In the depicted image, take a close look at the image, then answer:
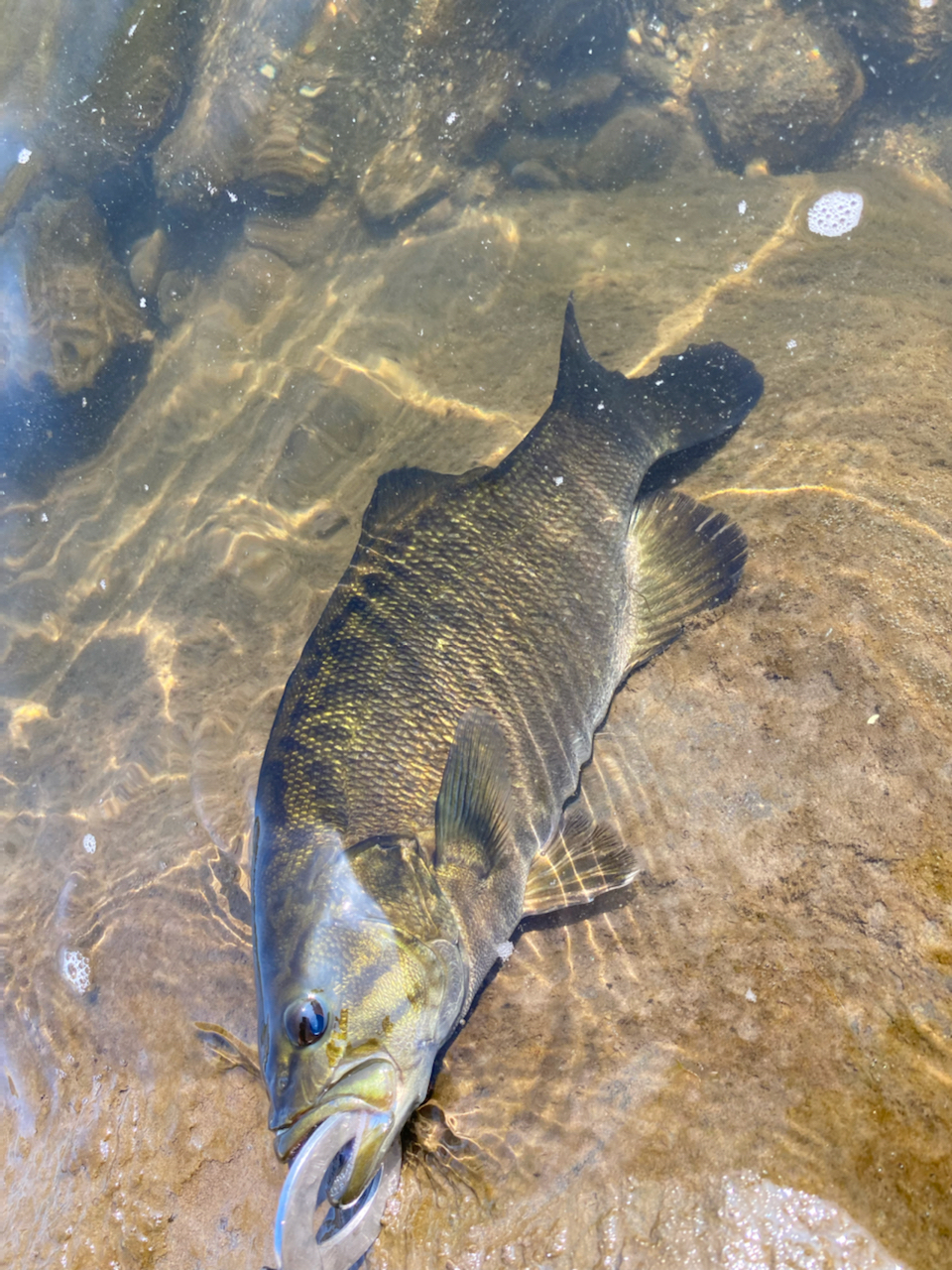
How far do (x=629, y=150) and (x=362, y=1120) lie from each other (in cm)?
601

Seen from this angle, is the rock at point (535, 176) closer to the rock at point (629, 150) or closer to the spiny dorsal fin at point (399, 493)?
the rock at point (629, 150)

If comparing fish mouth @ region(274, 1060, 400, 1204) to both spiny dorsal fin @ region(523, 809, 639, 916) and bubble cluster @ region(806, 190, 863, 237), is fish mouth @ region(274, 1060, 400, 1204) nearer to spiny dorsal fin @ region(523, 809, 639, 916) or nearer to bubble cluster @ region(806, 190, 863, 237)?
spiny dorsal fin @ region(523, 809, 639, 916)

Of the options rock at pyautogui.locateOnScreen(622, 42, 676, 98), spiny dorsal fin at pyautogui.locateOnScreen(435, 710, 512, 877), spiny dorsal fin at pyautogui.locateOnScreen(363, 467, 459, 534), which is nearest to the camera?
spiny dorsal fin at pyautogui.locateOnScreen(435, 710, 512, 877)

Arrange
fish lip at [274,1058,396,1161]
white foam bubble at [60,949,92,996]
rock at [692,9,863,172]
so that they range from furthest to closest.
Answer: rock at [692,9,863,172] < white foam bubble at [60,949,92,996] < fish lip at [274,1058,396,1161]

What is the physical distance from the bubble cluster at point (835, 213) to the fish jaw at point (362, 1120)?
4.88 m

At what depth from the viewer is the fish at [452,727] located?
2.05m

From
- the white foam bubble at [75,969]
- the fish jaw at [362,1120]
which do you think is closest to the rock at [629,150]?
the fish jaw at [362,1120]

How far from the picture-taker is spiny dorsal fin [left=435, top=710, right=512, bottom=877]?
2.36 meters

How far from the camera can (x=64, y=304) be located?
203 inches

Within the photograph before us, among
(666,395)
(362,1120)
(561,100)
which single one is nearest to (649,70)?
(561,100)

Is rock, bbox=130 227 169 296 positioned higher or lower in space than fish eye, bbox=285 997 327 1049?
higher

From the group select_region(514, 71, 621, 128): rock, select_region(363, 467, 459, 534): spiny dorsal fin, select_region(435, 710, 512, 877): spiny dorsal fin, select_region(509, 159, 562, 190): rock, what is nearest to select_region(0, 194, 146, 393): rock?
select_region(509, 159, 562, 190): rock

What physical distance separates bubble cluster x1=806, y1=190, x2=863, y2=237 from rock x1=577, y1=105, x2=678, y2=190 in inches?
46.0

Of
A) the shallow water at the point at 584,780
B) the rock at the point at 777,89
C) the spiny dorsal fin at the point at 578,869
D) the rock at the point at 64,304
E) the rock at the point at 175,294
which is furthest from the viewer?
the rock at the point at 175,294
